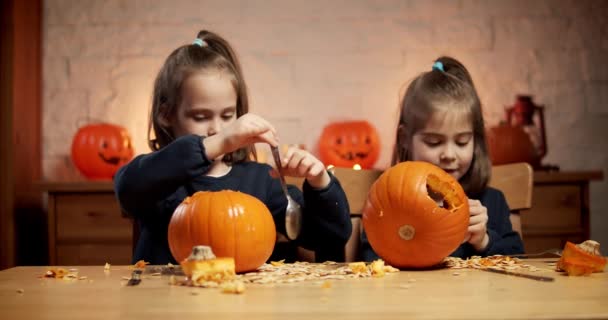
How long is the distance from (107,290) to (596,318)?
1.80 feet

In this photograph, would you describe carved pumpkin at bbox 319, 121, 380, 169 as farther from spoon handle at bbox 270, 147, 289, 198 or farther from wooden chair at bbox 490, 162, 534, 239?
spoon handle at bbox 270, 147, 289, 198

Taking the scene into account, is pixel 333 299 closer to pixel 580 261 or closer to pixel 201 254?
pixel 201 254

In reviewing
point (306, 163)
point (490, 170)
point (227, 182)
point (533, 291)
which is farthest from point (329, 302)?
point (490, 170)

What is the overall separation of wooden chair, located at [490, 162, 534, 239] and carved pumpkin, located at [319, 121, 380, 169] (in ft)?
2.94

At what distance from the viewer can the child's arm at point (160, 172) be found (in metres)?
1.18

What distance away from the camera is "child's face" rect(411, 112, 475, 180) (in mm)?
Answer: 1486

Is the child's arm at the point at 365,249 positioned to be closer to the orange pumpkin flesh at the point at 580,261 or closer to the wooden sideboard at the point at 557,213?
the orange pumpkin flesh at the point at 580,261

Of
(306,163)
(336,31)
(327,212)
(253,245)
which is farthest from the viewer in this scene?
(336,31)

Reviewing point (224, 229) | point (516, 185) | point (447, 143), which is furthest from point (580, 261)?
point (516, 185)

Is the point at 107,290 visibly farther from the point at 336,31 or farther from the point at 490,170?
the point at 336,31

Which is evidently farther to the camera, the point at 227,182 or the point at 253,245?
the point at 227,182

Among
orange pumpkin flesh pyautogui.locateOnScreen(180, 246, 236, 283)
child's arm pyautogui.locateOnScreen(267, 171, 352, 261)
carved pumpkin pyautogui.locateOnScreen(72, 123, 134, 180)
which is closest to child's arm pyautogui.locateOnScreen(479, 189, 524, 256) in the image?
child's arm pyautogui.locateOnScreen(267, 171, 352, 261)

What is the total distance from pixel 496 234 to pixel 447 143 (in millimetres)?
235

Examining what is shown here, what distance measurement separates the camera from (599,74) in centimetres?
268
